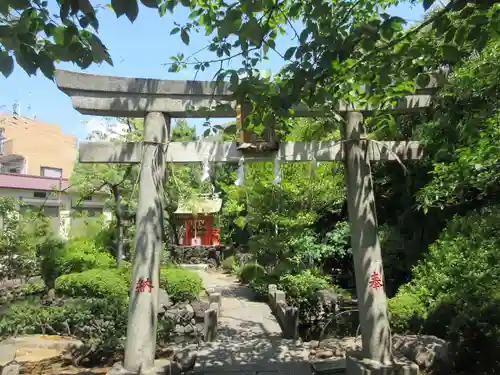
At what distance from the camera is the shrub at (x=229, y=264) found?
67.9ft

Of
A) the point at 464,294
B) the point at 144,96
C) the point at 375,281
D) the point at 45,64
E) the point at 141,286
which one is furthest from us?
the point at 464,294

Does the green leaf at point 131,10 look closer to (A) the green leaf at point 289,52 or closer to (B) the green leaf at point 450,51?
(A) the green leaf at point 289,52

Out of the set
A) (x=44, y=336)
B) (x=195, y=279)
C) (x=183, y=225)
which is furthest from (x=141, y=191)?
(x=183, y=225)

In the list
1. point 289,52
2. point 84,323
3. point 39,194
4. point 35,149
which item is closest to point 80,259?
point 84,323

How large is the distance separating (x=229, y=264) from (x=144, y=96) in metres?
17.5

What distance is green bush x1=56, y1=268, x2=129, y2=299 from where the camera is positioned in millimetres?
9922

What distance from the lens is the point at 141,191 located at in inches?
175

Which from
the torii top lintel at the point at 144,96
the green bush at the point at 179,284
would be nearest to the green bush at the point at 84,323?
the green bush at the point at 179,284

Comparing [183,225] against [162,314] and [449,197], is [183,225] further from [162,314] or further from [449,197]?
[449,197]

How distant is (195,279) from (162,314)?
6.42 feet

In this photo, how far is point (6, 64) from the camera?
194 cm

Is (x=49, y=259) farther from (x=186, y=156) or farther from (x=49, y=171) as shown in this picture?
(x=49, y=171)

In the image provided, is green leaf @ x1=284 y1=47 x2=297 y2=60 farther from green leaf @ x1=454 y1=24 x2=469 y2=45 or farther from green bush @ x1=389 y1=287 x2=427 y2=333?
green bush @ x1=389 y1=287 x2=427 y2=333

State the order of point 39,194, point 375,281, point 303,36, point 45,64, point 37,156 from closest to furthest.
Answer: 1. point 45,64
2. point 303,36
3. point 375,281
4. point 39,194
5. point 37,156
